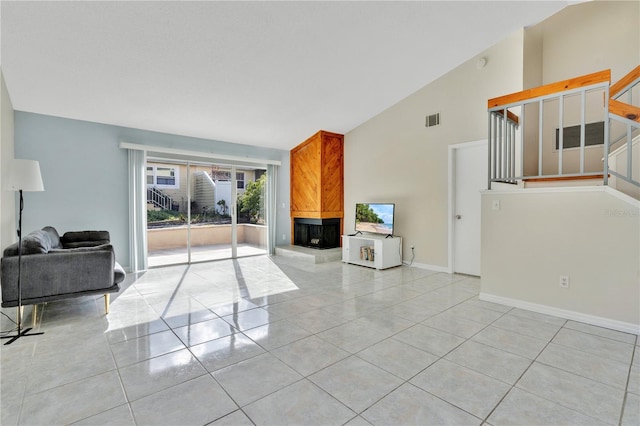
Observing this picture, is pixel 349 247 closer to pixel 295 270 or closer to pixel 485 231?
pixel 295 270

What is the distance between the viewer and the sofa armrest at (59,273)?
112 inches

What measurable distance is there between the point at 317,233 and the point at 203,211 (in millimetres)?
2462

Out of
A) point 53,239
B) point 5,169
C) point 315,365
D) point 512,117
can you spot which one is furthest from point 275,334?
point 512,117

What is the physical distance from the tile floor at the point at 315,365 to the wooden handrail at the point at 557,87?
2.37 metres

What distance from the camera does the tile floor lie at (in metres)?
1.72

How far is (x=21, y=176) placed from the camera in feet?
8.84

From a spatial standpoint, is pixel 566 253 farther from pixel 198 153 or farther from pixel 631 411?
pixel 198 153

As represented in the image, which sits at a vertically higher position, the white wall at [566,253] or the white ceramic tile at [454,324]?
the white wall at [566,253]

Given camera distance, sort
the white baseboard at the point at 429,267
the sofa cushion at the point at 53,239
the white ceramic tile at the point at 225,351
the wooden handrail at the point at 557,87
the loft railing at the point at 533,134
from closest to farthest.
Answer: the white ceramic tile at the point at 225,351 → the wooden handrail at the point at 557,87 → the loft railing at the point at 533,134 → the sofa cushion at the point at 53,239 → the white baseboard at the point at 429,267

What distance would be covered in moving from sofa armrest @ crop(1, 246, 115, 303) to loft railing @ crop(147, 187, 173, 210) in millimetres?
2493

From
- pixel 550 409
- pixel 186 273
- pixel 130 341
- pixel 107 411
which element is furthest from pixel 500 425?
pixel 186 273

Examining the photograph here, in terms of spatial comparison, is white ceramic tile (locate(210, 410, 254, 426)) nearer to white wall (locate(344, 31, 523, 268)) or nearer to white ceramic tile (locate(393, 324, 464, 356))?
white ceramic tile (locate(393, 324, 464, 356))

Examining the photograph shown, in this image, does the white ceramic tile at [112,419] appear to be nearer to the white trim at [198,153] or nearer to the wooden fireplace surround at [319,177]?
the white trim at [198,153]

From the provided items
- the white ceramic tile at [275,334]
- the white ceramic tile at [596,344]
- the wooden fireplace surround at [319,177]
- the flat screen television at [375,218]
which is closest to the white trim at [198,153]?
the wooden fireplace surround at [319,177]
